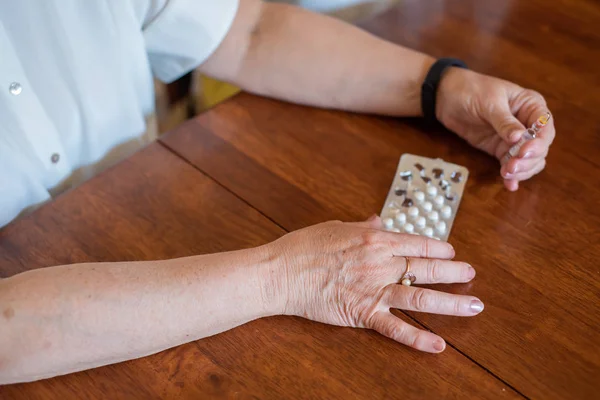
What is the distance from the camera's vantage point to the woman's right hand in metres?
0.69

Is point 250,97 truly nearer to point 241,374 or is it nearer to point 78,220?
point 78,220

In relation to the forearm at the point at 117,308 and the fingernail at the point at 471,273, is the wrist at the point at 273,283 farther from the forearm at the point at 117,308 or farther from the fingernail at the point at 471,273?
the fingernail at the point at 471,273

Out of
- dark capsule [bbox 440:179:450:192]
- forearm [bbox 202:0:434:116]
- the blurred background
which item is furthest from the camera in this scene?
the blurred background

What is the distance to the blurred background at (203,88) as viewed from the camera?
3.92ft

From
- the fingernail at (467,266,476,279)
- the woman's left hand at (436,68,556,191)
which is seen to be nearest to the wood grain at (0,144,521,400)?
the fingernail at (467,266,476,279)

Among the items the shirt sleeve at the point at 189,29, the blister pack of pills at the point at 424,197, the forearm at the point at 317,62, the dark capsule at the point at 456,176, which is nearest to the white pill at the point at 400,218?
the blister pack of pills at the point at 424,197

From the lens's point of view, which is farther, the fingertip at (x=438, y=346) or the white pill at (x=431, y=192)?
the white pill at (x=431, y=192)

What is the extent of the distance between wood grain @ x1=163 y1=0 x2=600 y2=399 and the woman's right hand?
0.09 feet

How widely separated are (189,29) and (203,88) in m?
0.41

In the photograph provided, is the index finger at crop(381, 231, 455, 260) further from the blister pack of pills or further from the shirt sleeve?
the shirt sleeve

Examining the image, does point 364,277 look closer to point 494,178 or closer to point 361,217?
point 361,217

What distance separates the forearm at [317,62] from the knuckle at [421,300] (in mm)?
338

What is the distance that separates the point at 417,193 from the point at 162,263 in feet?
1.17

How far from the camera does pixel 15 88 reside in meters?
0.78
